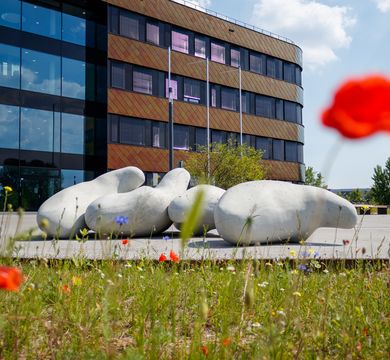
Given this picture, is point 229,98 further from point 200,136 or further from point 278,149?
point 278,149

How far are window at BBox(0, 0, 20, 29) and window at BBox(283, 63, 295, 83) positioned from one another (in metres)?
25.2

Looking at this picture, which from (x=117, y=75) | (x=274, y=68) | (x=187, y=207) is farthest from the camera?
(x=274, y=68)

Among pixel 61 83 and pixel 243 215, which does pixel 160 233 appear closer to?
pixel 243 215

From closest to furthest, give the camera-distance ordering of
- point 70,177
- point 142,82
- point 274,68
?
point 70,177 → point 142,82 → point 274,68

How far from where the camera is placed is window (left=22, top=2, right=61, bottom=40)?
2973 centimetres

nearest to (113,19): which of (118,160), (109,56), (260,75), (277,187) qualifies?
(109,56)

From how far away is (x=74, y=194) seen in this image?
1135 cm

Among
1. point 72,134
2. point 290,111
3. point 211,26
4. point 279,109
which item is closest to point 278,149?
point 279,109

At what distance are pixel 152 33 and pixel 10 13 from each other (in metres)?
10.3

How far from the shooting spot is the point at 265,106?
4453 centimetres

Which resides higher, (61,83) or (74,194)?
(61,83)

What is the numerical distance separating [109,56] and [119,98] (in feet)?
8.84

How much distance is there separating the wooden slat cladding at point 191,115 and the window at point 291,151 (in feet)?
1.70

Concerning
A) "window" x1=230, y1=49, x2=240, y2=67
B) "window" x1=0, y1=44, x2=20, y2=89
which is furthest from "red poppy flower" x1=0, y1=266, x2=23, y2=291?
"window" x1=230, y1=49, x2=240, y2=67
